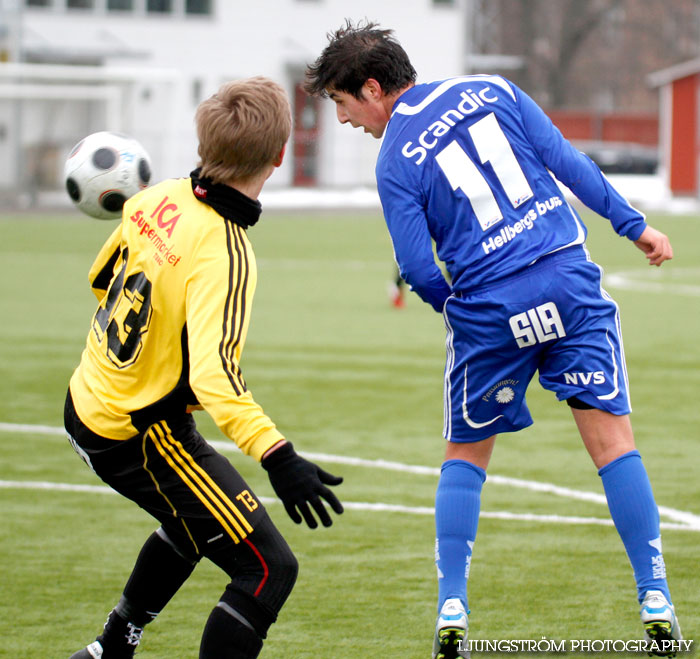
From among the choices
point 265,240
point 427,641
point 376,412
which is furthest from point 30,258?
point 427,641

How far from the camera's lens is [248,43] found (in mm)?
45062

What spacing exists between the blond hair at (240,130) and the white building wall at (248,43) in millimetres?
36990

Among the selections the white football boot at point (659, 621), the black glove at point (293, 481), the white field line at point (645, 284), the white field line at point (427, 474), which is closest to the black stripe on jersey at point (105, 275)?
the black glove at point (293, 481)

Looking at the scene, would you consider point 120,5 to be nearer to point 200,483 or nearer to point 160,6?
point 160,6

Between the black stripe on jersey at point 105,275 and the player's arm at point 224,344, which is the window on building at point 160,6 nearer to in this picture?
the black stripe on jersey at point 105,275

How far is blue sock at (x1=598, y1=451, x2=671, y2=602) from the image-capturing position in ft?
13.6

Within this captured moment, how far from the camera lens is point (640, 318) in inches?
529

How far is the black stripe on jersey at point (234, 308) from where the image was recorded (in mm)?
3369

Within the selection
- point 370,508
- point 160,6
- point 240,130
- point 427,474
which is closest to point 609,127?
point 160,6

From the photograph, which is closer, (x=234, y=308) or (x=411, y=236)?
(x=234, y=308)

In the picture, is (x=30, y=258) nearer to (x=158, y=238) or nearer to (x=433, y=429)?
(x=433, y=429)

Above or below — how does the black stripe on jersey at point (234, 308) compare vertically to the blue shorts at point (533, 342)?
above

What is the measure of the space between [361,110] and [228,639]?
5.99 ft

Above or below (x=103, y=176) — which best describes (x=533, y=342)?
below
